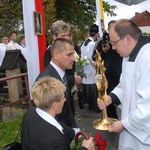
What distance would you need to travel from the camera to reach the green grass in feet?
13.5

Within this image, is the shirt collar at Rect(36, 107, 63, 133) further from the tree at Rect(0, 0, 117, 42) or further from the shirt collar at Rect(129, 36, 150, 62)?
the tree at Rect(0, 0, 117, 42)

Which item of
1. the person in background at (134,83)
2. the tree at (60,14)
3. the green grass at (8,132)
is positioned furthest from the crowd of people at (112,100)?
the tree at (60,14)

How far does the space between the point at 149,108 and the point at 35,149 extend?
36.5 inches

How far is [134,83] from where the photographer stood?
2215 millimetres

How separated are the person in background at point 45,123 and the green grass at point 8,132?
234 centimetres

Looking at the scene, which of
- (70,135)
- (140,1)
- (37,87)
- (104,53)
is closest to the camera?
(37,87)

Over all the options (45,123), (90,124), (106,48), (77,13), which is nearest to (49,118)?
(45,123)

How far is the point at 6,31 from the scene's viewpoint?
1428 cm

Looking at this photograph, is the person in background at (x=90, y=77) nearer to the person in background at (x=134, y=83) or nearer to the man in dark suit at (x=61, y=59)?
the man in dark suit at (x=61, y=59)

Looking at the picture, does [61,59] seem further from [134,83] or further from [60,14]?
[60,14]

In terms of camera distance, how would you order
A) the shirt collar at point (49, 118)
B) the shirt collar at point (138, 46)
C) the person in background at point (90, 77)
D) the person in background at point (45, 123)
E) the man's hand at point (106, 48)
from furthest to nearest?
the person in background at point (90, 77) → the man's hand at point (106, 48) → the shirt collar at point (138, 46) → the shirt collar at point (49, 118) → the person in background at point (45, 123)

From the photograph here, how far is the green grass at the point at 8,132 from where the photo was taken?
4.11m

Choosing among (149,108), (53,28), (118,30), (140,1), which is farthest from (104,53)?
(140,1)

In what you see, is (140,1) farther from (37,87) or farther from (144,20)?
(144,20)
